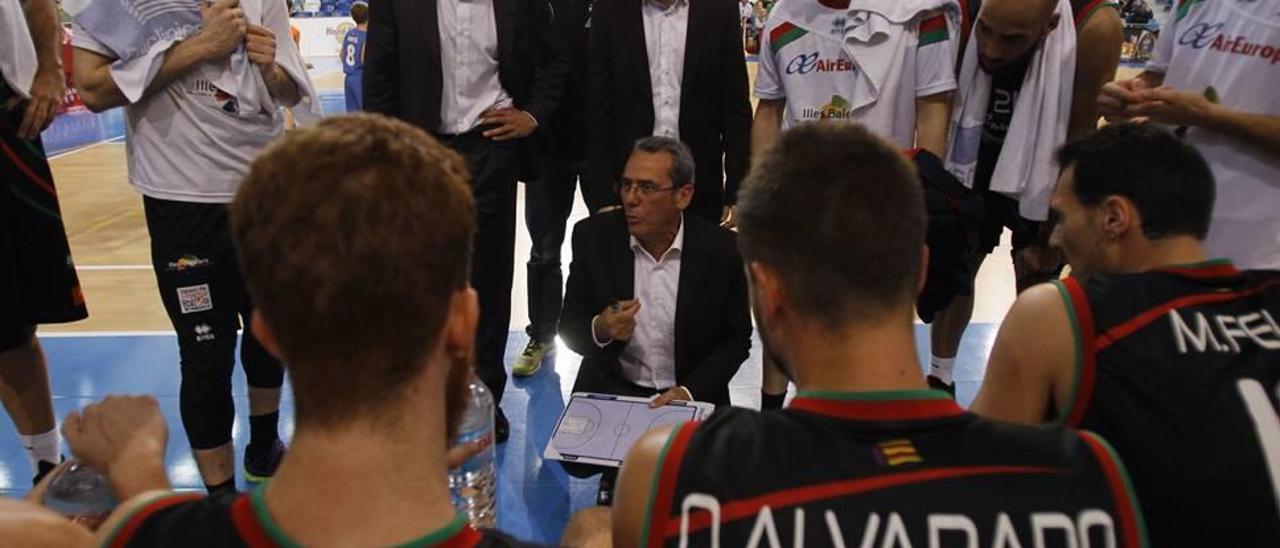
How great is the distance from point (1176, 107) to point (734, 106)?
161 centimetres

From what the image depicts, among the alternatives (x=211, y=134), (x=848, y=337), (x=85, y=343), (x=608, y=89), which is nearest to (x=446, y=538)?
(x=848, y=337)

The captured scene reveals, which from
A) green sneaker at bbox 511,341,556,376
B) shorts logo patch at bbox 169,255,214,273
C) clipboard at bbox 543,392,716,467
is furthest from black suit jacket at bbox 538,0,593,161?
clipboard at bbox 543,392,716,467

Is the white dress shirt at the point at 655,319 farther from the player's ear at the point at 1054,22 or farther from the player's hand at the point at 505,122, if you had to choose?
the player's ear at the point at 1054,22

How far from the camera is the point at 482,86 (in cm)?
346

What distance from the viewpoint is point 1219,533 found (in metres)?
1.48

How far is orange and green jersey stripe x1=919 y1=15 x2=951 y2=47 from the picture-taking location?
309cm

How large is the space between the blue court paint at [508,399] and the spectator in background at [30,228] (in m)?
0.45

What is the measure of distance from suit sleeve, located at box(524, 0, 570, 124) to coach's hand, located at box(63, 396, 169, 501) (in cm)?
251

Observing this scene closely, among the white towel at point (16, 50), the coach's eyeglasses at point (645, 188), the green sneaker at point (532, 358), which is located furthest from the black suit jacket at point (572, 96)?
the white towel at point (16, 50)

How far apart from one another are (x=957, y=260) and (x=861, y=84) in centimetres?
69

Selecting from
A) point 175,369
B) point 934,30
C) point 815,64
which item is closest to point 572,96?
point 815,64

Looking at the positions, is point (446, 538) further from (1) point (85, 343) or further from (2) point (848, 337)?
(1) point (85, 343)

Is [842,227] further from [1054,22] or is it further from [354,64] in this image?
[354,64]

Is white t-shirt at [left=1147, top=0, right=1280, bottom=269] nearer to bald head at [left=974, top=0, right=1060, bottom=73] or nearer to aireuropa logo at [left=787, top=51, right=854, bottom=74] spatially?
bald head at [left=974, top=0, right=1060, bottom=73]
